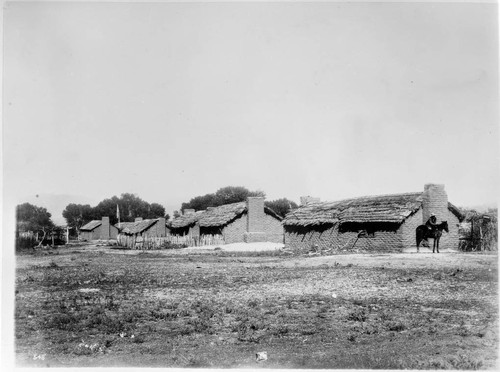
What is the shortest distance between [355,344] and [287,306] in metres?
3.09

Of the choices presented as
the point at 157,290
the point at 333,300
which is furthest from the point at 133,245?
the point at 333,300

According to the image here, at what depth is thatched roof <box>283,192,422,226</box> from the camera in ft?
91.2

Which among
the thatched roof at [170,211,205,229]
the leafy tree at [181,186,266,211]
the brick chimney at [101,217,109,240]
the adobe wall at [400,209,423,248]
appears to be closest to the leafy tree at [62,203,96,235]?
the leafy tree at [181,186,266,211]

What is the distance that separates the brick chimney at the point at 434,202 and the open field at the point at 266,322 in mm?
12230

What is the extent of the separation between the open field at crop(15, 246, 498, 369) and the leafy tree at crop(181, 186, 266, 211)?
261 ft

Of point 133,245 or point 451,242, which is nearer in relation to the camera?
point 451,242

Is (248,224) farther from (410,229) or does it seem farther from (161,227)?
(161,227)

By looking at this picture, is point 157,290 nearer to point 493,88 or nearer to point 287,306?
point 287,306

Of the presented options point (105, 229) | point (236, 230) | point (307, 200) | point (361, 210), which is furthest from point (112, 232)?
point (361, 210)

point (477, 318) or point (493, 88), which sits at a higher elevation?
point (493, 88)

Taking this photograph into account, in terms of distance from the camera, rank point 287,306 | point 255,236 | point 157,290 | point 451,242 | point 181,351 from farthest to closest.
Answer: point 255,236 < point 451,242 < point 157,290 < point 287,306 < point 181,351

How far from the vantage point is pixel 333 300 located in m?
Result: 12.0

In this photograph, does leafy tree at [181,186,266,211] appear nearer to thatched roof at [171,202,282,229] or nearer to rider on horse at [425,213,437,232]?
thatched roof at [171,202,282,229]

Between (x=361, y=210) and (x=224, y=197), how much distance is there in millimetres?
68130
